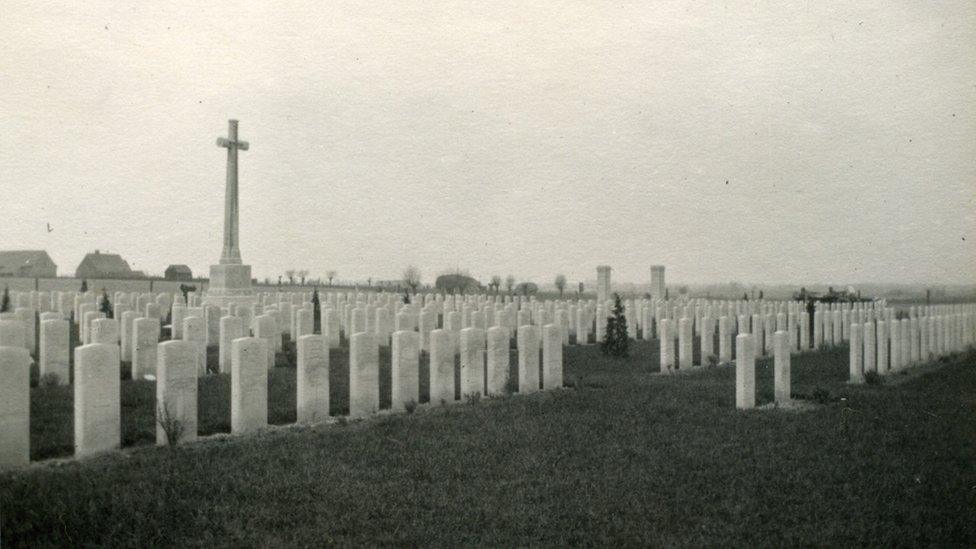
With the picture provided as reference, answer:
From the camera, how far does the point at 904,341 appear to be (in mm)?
12898

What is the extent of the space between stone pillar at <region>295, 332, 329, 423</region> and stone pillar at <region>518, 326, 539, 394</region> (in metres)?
2.90

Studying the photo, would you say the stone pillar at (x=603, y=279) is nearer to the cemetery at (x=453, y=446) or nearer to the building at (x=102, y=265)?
the cemetery at (x=453, y=446)

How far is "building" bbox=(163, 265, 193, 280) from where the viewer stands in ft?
160

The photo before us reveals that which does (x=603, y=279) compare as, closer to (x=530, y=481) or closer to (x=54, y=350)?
(x=54, y=350)

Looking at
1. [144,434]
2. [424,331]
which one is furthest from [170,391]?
[424,331]

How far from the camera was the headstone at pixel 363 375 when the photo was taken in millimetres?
7711

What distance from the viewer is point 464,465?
527 centimetres

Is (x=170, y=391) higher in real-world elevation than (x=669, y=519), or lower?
higher

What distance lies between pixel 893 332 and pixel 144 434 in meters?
12.2

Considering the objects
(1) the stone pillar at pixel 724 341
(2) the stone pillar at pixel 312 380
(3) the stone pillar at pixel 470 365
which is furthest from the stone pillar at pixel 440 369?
(1) the stone pillar at pixel 724 341

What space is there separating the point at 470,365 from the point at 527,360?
0.91m

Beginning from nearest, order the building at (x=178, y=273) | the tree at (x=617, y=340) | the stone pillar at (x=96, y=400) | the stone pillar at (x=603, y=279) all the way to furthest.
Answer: the stone pillar at (x=96, y=400) → the tree at (x=617, y=340) → the stone pillar at (x=603, y=279) → the building at (x=178, y=273)

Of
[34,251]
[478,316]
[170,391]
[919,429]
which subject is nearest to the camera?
[170,391]

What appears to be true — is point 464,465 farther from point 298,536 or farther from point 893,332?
point 893,332
